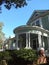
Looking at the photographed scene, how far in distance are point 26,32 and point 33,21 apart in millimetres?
6884

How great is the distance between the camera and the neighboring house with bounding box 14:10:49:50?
26594mm

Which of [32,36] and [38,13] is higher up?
[38,13]

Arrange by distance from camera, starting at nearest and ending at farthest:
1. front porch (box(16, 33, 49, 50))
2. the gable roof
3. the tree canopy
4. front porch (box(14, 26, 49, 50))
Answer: the tree canopy → front porch (box(14, 26, 49, 50)) → front porch (box(16, 33, 49, 50)) → the gable roof

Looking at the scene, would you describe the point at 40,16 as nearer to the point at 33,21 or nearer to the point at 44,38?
the point at 33,21

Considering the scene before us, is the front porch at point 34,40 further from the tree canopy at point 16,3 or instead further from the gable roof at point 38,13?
the tree canopy at point 16,3

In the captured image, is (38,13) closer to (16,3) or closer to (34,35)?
(34,35)

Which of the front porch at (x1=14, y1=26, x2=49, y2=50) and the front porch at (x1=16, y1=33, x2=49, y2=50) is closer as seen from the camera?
the front porch at (x1=14, y1=26, x2=49, y2=50)

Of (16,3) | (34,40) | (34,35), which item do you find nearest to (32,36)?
(34,35)

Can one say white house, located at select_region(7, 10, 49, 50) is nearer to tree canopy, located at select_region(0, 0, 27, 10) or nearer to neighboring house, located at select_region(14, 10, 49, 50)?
neighboring house, located at select_region(14, 10, 49, 50)

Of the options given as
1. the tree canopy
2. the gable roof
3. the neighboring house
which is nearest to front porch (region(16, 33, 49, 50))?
the neighboring house

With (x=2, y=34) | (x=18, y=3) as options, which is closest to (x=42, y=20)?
(x=18, y=3)

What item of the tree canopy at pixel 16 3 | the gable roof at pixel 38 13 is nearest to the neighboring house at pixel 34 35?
the gable roof at pixel 38 13

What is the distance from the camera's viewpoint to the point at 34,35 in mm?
27922

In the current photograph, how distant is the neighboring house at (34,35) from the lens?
26594 millimetres
